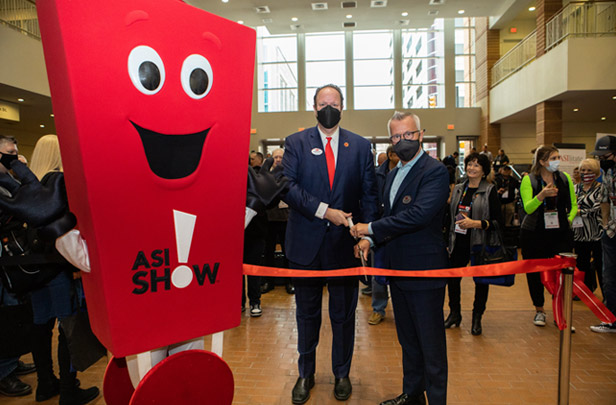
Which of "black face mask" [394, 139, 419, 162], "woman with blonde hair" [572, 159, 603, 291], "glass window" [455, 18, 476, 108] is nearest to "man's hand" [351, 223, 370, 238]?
"black face mask" [394, 139, 419, 162]

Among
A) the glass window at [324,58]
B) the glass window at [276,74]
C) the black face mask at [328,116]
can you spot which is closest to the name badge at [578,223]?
the black face mask at [328,116]

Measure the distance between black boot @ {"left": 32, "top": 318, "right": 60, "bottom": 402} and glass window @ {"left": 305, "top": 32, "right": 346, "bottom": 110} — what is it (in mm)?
13650

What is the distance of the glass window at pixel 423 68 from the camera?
50.0ft

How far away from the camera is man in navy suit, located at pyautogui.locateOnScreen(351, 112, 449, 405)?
2068 mm

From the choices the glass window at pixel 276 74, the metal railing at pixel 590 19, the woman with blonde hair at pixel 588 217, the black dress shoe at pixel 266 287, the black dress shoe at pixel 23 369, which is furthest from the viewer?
the glass window at pixel 276 74

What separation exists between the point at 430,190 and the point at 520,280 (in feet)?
14.3

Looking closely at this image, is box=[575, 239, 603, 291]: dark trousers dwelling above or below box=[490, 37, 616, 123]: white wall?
below

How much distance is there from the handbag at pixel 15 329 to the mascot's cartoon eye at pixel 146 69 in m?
1.99

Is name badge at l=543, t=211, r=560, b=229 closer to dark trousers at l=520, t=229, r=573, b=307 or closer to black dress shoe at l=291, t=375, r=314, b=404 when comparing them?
dark trousers at l=520, t=229, r=573, b=307

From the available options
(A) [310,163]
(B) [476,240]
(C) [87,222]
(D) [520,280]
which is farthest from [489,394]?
(D) [520,280]

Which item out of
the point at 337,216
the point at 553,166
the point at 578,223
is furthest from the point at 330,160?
the point at 578,223

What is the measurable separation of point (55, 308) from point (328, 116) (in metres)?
1.98

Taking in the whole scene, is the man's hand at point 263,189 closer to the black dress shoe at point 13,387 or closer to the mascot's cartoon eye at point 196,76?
the mascot's cartoon eye at point 196,76

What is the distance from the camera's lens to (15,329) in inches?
94.8
